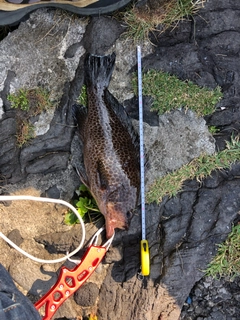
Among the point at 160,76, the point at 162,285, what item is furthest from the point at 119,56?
the point at 162,285

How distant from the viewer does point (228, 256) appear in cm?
481

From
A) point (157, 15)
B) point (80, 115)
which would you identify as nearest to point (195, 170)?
point (80, 115)

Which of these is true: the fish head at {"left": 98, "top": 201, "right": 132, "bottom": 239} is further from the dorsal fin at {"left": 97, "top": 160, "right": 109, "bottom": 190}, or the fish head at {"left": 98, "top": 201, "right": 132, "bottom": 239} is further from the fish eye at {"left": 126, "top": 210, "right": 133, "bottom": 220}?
the dorsal fin at {"left": 97, "top": 160, "right": 109, "bottom": 190}

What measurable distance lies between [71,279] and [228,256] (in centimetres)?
194

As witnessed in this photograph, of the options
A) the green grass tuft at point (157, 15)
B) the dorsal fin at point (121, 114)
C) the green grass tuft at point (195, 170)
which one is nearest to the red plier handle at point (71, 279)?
the green grass tuft at point (195, 170)

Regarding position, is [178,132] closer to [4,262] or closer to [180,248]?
[180,248]

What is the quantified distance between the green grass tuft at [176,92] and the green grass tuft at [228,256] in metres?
1.57

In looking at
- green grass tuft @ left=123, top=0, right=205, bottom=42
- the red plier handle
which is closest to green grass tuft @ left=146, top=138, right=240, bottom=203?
the red plier handle

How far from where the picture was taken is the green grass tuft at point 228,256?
4766 millimetres

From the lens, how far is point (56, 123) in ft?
15.6

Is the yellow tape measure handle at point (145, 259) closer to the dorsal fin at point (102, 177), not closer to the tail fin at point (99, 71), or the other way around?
the dorsal fin at point (102, 177)

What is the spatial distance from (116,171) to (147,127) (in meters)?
0.73

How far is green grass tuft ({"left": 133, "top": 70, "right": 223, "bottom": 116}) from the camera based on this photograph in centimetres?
464

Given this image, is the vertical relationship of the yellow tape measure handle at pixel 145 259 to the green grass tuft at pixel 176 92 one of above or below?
below
